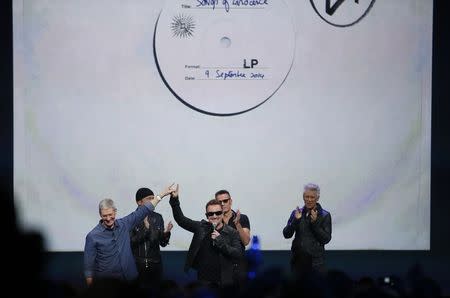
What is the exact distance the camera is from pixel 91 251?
16.3 feet

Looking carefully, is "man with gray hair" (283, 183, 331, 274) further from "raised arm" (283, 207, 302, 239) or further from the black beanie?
the black beanie

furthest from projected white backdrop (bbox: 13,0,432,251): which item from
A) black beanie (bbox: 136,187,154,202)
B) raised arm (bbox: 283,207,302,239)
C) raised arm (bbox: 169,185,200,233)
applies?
raised arm (bbox: 169,185,200,233)

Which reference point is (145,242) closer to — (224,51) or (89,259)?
(89,259)

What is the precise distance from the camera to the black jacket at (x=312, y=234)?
5680 millimetres

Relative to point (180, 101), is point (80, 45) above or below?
above

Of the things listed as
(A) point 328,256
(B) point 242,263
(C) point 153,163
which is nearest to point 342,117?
(A) point 328,256

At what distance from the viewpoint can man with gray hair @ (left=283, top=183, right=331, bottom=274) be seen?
568cm

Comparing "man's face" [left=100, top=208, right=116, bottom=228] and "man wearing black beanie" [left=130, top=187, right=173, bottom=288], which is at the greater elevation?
"man's face" [left=100, top=208, right=116, bottom=228]

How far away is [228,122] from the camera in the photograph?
22.9 ft

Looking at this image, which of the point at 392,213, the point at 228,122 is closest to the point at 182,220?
the point at 228,122

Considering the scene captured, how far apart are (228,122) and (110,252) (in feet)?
7.40

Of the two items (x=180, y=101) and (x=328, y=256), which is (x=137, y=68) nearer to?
(x=180, y=101)

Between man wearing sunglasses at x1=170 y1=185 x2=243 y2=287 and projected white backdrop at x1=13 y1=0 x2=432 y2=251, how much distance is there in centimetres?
176

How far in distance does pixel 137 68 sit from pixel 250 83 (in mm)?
944
